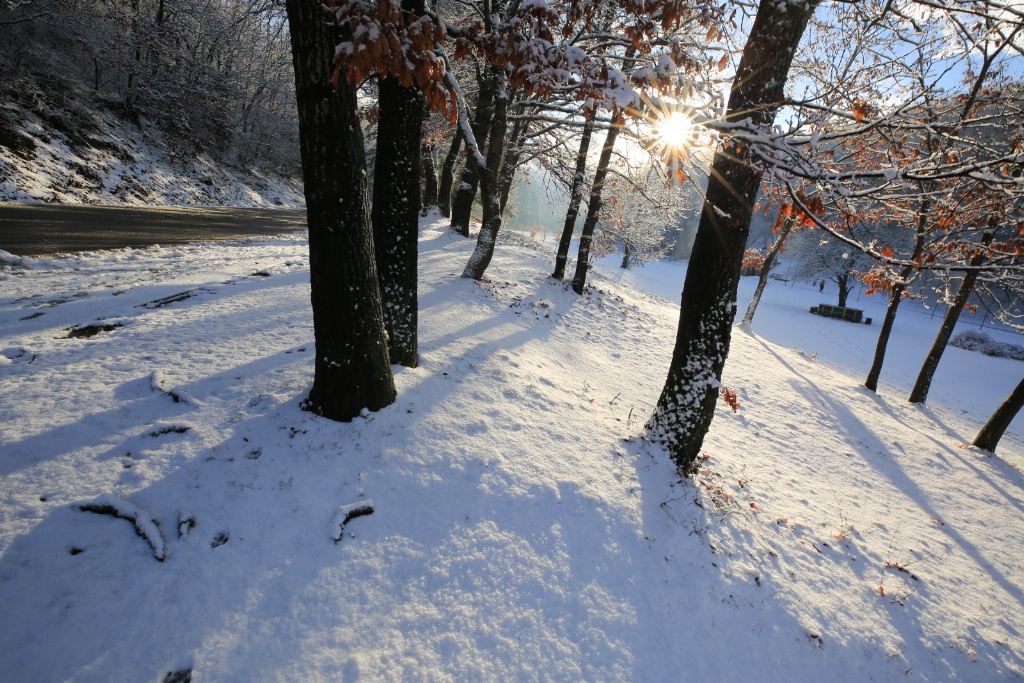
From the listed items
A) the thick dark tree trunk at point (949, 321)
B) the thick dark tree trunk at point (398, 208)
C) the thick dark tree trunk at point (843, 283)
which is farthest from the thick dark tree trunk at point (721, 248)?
the thick dark tree trunk at point (843, 283)

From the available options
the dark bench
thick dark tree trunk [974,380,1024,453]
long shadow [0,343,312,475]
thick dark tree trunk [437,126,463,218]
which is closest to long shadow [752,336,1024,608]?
thick dark tree trunk [974,380,1024,453]

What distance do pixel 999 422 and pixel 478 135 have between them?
12.5 metres

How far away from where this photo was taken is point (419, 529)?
2.98 metres

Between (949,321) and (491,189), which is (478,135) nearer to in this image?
(491,189)

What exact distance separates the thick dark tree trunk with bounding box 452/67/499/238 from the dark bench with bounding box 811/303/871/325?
89.5 feet

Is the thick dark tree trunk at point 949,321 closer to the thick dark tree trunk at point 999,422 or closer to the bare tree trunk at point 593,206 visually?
the thick dark tree trunk at point 999,422

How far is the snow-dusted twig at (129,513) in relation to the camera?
8.03ft

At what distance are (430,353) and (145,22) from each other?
2990cm

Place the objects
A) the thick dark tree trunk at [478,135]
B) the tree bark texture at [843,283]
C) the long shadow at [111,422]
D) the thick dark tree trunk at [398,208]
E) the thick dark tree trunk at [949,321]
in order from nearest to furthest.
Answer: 1. the long shadow at [111,422]
2. the thick dark tree trunk at [398,208]
3. the thick dark tree trunk at [478,135]
4. the thick dark tree trunk at [949,321]
5. the tree bark texture at [843,283]

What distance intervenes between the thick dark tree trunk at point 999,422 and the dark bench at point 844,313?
22557mm

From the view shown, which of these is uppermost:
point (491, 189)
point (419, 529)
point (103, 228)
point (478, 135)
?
point (478, 135)

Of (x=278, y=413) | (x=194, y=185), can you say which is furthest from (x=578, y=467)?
(x=194, y=185)

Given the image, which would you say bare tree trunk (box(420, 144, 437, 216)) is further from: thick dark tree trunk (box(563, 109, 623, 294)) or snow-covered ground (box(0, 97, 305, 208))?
snow-covered ground (box(0, 97, 305, 208))

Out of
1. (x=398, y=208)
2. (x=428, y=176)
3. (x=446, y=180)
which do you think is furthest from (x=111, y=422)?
(x=446, y=180)
